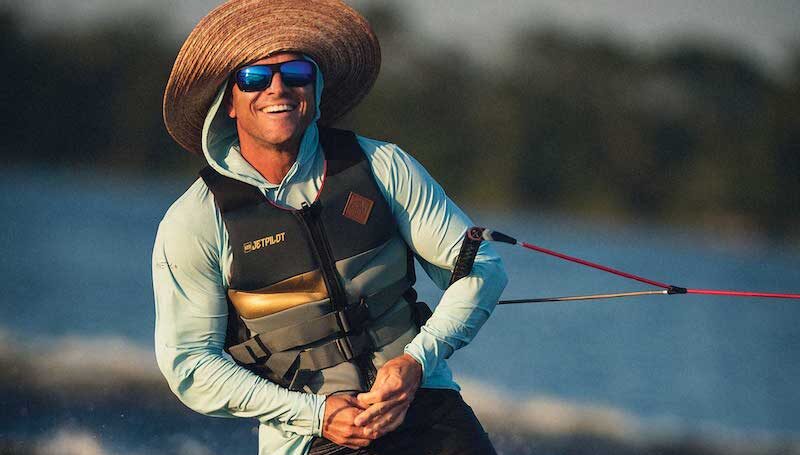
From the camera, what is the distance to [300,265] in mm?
3039

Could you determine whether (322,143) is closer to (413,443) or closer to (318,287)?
(318,287)

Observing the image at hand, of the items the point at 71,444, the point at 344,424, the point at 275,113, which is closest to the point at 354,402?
the point at 344,424

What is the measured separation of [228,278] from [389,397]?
1.66 feet

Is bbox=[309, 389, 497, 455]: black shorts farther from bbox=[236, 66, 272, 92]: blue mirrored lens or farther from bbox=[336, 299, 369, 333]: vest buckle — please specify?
bbox=[236, 66, 272, 92]: blue mirrored lens

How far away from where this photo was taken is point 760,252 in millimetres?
33812

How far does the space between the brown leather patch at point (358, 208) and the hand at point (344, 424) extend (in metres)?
0.45

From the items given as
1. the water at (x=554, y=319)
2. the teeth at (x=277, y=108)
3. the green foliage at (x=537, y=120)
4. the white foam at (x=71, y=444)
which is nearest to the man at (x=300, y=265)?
the teeth at (x=277, y=108)

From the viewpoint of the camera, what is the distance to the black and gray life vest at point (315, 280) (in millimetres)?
3020

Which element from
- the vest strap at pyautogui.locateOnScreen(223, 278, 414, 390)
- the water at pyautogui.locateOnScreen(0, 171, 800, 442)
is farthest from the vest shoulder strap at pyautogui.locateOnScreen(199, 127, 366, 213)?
the water at pyautogui.locateOnScreen(0, 171, 800, 442)

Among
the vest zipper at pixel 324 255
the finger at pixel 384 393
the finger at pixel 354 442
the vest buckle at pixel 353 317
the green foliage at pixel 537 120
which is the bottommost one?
the finger at pixel 354 442

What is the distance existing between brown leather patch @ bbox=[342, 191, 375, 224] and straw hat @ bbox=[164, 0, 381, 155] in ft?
1.33

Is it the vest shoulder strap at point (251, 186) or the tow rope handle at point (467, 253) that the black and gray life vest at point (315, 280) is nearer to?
the vest shoulder strap at point (251, 186)

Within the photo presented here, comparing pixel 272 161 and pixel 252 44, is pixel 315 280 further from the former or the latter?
pixel 252 44

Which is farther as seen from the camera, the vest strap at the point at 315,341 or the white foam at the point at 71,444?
the white foam at the point at 71,444
